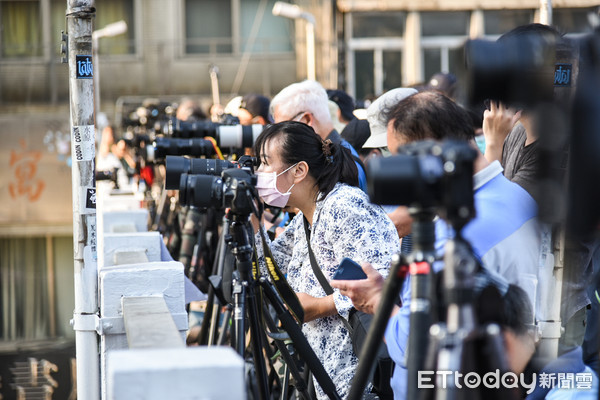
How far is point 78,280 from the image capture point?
3.84 m

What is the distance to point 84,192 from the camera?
3816 millimetres

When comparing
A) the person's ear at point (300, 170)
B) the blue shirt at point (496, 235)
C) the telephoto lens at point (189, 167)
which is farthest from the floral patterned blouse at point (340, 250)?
the blue shirt at point (496, 235)

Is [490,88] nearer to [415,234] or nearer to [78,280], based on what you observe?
[415,234]

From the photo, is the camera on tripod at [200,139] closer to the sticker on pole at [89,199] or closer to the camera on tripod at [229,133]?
the camera on tripod at [229,133]

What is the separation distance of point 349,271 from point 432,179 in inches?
33.1

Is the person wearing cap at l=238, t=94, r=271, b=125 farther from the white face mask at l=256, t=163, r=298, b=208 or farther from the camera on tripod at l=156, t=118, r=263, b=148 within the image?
the white face mask at l=256, t=163, r=298, b=208

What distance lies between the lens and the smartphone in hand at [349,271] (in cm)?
260

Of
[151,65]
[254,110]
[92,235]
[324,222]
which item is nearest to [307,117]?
[92,235]

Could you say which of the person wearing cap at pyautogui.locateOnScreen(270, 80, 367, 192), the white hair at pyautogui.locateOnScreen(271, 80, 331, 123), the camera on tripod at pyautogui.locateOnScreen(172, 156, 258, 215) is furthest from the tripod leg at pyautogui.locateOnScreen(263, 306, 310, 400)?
the white hair at pyautogui.locateOnScreen(271, 80, 331, 123)

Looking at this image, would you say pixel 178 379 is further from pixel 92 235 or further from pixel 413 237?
pixel 92 235

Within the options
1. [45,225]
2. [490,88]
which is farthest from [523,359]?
[45,225]

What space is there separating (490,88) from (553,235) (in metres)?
0.61

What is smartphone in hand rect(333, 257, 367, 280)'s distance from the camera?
260 centimetres

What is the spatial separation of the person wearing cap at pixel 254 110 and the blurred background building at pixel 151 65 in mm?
11408
